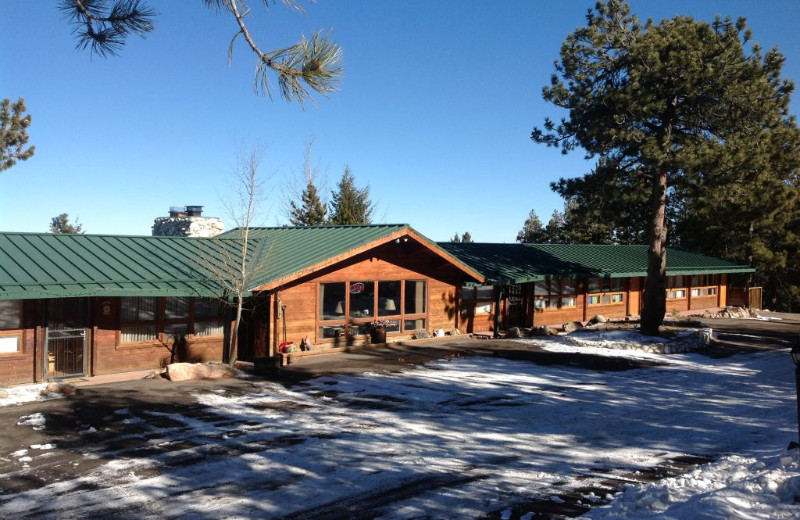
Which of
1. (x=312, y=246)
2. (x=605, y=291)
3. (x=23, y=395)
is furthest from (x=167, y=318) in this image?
(x=605, y=291)

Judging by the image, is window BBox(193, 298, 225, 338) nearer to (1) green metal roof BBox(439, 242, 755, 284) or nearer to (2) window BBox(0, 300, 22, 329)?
(2) window BBox(0, 300, 22, 329)

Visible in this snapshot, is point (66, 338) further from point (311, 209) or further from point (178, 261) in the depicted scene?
point (311, 209)

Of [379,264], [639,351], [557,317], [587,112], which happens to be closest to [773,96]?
[587,112]

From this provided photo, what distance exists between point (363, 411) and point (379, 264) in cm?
890

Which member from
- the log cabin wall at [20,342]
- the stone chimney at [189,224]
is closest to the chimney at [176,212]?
the stone chimney at [189,224]

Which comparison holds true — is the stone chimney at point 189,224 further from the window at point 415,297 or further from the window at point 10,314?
the window at point 10,314

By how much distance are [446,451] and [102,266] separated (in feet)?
35.7

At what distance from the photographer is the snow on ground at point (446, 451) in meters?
7.03

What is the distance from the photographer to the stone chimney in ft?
96.6

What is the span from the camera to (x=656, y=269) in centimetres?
2273

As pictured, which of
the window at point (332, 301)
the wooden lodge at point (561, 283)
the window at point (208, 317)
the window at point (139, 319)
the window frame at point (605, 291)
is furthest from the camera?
the window frame at point (605, 291)

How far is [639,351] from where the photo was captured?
20750 mm

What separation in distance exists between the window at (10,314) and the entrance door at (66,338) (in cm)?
60

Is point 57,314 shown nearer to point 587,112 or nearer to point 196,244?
point 196,244
